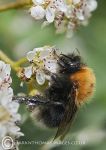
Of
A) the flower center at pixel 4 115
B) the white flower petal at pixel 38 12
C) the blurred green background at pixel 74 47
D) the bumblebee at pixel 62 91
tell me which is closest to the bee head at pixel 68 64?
the bumblebee at pixel 62 91

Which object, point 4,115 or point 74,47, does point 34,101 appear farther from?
point 74,47

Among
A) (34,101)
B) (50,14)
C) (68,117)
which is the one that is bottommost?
(68,117)

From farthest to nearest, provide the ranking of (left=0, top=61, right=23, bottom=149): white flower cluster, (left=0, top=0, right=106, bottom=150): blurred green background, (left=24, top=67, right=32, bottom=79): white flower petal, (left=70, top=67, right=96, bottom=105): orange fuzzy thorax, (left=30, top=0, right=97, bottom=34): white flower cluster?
(left=0, top=0, right=106, bottom=150): blurred green background, (left=30, top=0, right=97, bottom=34): white flower cluster, (left=24, top=67, right=32, bottom=79): white flower petal, (left=70, top=67, right=96, bottom=105): orange fuzzy thorax, (left=0, top=61, right=23, bottom=149): white flower cluster

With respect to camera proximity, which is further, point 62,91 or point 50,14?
point 50,14

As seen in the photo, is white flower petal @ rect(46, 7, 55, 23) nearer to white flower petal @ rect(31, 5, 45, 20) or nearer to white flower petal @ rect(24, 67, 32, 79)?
white flower petal @ rect(31, 5, 45, 20)

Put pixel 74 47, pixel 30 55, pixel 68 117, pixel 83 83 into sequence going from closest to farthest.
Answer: pixel 68 117 → pixel 83 83 → pixel 30 55 → pixel 74 47

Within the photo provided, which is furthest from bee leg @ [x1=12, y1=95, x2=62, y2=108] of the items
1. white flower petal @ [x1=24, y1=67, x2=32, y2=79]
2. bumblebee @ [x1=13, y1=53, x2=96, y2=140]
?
white flower petal @ [x1=24, y1=67, x2=32, y2=79]

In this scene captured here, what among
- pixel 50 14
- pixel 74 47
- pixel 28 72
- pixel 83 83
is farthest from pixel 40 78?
pixel 74 47
